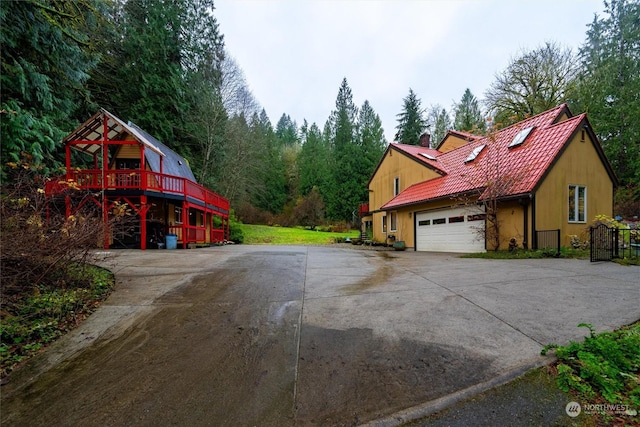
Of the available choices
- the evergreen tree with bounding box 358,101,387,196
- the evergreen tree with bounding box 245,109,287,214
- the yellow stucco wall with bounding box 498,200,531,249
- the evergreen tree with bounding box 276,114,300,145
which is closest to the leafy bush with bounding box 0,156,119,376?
the yellow stucco wall with bounding box 498,200,531,249

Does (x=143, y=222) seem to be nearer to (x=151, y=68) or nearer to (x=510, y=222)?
(x=151, y=68)

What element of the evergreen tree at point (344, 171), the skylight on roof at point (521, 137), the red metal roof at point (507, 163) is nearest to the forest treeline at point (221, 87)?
the red metal roof at point (507, 163)

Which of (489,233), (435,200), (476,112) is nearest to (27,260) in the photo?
(489,233)

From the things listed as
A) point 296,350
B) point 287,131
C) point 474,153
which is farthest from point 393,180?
point 287,131

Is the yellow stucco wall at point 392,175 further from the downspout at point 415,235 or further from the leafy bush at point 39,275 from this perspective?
the leafy bush at point 39,275

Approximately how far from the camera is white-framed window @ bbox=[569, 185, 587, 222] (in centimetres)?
1048

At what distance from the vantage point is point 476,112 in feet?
104

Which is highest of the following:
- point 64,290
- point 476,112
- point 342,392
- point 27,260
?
point 476,112

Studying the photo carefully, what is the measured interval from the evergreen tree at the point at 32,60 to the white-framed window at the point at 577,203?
671 inches

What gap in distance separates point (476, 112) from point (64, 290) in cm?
3819

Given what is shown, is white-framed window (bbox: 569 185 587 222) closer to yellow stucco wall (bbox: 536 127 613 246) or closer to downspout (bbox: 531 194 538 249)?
yellow stucco wall (bbox: 536 127 613 246)

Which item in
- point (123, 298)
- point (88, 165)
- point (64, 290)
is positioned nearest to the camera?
point (64, 290)

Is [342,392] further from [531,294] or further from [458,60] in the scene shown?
[458,60]

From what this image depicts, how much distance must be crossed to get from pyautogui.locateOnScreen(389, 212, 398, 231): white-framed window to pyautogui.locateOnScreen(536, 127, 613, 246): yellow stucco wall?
8.41m
